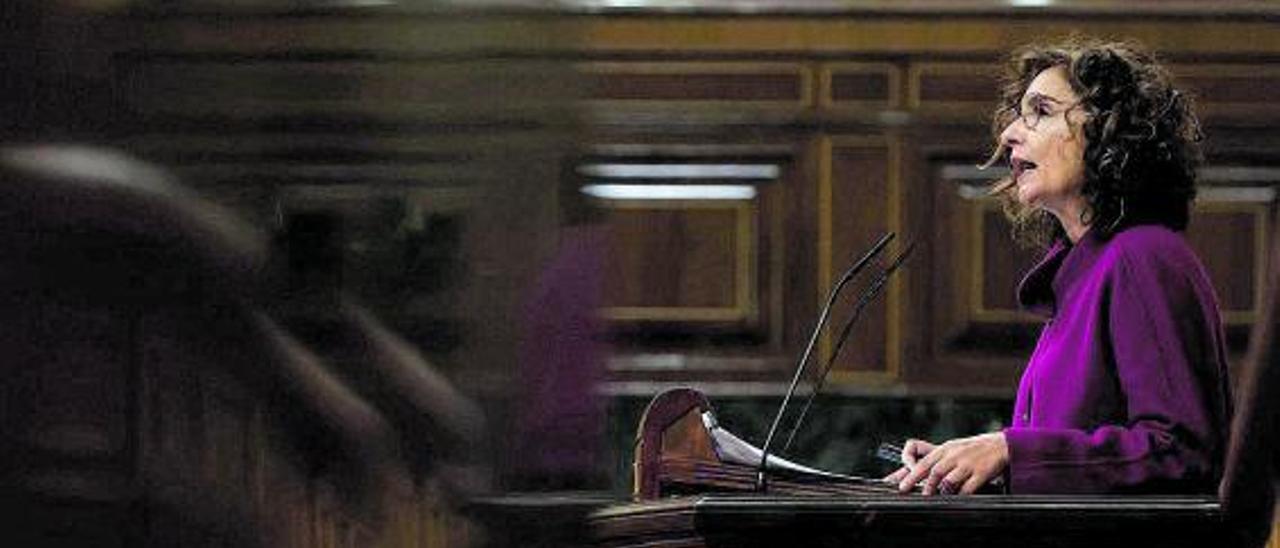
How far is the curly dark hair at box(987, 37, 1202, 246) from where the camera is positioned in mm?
2473

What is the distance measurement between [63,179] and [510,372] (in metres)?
0.04

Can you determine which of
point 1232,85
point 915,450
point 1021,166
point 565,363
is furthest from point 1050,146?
point 565,363

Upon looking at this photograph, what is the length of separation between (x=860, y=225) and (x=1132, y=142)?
3.40ft

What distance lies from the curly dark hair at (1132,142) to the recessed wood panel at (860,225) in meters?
0.92

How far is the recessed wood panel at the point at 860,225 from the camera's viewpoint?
3471mm

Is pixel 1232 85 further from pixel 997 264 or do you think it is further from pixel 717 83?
pixel 717 83

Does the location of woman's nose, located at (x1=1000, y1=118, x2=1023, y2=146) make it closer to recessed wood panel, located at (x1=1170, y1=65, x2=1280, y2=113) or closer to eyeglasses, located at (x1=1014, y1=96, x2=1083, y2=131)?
eyeglasses, located at (x1=1014, y1=96, x2=1083, y2=131)

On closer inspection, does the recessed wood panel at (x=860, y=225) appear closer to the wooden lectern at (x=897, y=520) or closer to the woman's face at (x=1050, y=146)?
the woman's face at (x=1050, y=146)

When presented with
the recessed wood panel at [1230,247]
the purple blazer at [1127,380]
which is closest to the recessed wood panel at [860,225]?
the recessed wood panel at [1230,247]

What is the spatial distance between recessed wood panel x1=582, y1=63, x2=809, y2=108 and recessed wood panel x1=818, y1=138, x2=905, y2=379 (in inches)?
4.5

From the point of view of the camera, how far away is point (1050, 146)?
8.38 feet

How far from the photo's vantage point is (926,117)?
3.45 metres

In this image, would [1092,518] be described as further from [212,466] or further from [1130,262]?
[212,466]

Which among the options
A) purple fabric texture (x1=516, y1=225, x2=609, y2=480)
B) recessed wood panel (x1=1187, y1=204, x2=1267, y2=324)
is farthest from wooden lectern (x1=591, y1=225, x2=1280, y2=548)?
purple fabric texture (x1=516, y1=225, x2=609, y2=480)
